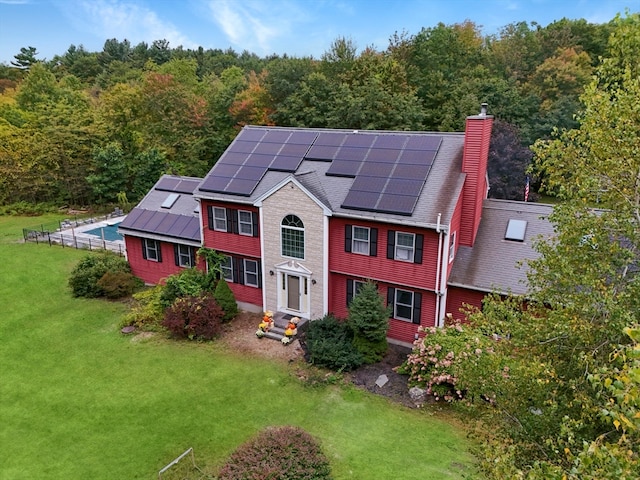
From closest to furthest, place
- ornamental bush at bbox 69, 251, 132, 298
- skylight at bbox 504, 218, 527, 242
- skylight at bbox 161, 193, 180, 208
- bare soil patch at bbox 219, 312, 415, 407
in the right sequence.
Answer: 1. bare soil patch at bbox 219, 312, 415, 407
2. skylight at bbox 504, 218, 527, 242
3. ornamental bush at bbox 69, 251, 132, 298
4. skylight at bbox 161, 193, 180, 208

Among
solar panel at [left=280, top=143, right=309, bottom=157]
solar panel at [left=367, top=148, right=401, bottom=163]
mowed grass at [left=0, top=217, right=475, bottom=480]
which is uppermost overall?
solar panel at [left=280, top=143, right=309, bottom=157]

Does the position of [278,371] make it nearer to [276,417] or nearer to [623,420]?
[276,417]

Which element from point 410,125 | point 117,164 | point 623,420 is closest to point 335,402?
point 623,420

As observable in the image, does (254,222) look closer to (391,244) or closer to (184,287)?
(184,287)

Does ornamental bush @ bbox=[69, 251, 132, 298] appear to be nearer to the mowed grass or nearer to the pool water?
the mowed grass

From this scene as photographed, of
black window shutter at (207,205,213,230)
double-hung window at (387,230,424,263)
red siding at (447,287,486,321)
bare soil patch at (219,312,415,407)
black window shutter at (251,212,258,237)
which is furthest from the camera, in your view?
black window shutter at (207,205,213,230)

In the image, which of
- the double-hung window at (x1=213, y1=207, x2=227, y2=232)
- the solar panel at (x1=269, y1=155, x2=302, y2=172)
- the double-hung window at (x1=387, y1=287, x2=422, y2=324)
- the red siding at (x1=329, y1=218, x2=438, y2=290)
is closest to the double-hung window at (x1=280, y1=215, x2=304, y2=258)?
the red siding at (x1=329, y1=218, x2=438, y2=290)
